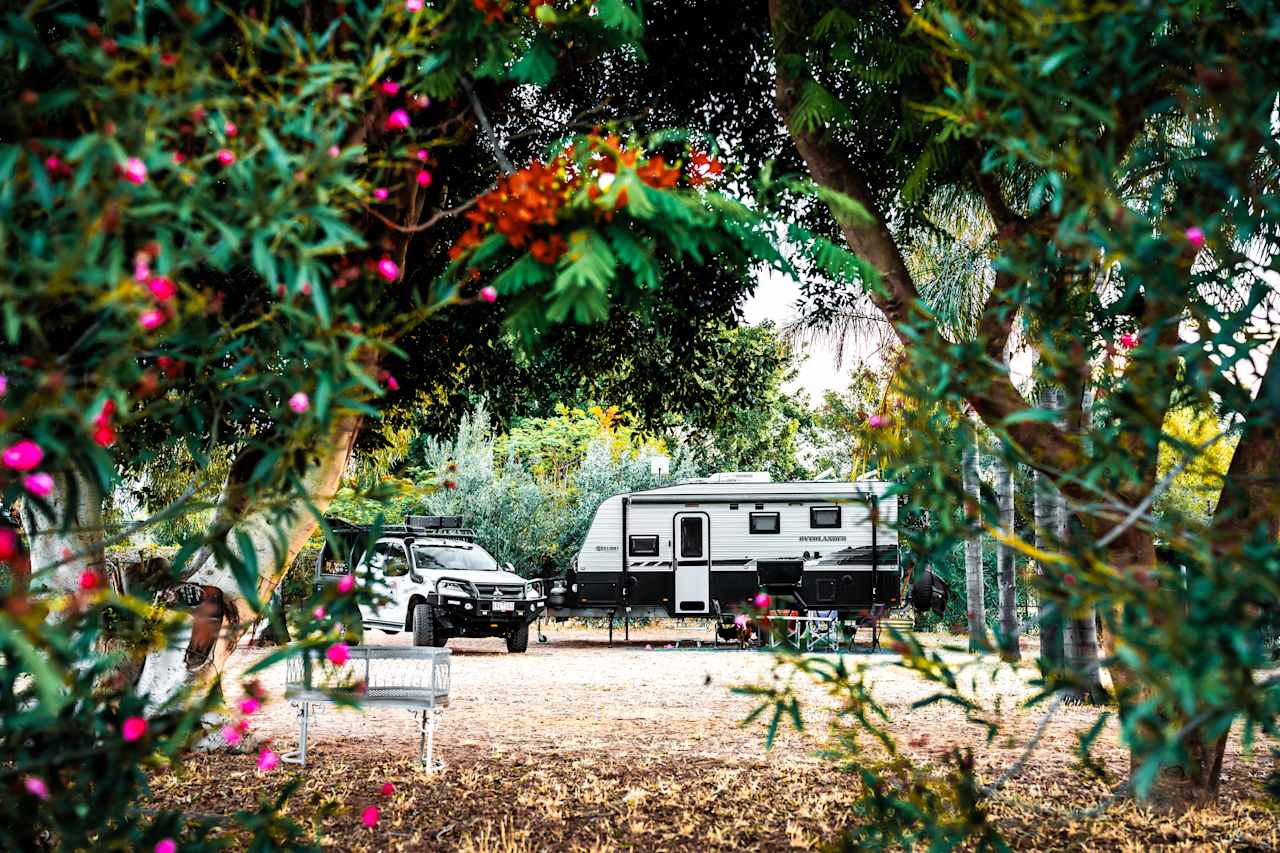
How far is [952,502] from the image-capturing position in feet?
8.93

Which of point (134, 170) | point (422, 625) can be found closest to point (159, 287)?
point (134, 170)

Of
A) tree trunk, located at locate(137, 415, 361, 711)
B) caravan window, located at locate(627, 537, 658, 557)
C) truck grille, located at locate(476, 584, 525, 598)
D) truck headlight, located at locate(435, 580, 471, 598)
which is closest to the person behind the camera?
tree trunk, located at locate(137, 415, 361, 711)

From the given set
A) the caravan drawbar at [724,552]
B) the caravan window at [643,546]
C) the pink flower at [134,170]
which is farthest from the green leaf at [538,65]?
the caravan window at [643,546]

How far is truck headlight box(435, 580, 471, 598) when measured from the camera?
1423cm

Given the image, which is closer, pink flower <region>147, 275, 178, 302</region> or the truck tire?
pink flower <region>147, 275, 178, 302</region>

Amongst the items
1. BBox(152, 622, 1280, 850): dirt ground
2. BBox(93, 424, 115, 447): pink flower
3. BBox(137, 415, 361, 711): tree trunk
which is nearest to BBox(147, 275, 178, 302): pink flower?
BBox(93, 424, 115, 447): pink flower

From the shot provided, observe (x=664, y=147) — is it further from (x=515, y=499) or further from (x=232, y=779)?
(x=515, y=499)

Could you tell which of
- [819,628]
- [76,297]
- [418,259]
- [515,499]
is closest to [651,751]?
[418,259]

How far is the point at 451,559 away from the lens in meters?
15.1

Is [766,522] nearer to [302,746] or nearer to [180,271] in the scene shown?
[302,746]

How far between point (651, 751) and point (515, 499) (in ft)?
45.4

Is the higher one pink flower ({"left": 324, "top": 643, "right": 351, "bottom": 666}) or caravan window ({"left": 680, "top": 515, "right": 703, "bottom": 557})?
caravan window ({"left": 680, "top": 515, "right": 703, "bottom": 557})

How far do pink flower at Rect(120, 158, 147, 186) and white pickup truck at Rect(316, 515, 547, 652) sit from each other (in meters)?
12.3

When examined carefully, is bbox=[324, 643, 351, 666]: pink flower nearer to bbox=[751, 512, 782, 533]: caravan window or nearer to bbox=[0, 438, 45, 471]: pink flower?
bbox=[0, 438, 45, 471]: pink flower
